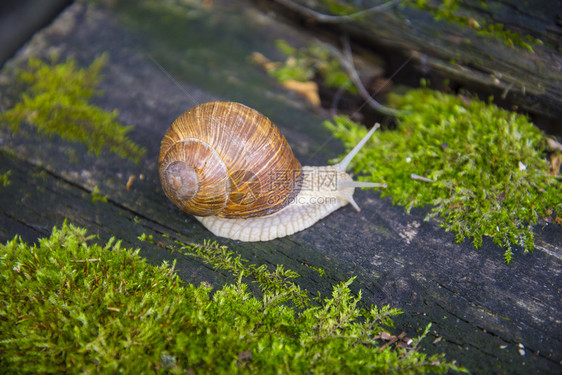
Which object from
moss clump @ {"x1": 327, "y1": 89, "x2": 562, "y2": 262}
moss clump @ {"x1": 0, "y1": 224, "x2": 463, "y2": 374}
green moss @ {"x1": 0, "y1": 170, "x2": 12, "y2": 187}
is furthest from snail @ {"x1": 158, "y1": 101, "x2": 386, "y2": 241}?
green moss @ {"x1": 0, "y1": 170, "x2": 12, "y2": 187}

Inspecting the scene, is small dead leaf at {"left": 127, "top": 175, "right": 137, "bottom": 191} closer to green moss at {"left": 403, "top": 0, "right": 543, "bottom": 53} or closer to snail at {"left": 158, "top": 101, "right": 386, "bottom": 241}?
snail at {"left": 158, "top": 101, "right": 386, "bottom": 241}

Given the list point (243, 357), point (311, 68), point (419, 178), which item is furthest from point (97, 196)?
point (419, 178)

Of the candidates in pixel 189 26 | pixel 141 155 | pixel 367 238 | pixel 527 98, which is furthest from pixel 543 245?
pixel 189 26

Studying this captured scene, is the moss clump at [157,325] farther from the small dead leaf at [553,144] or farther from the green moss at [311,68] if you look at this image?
the green moss at [311,68]

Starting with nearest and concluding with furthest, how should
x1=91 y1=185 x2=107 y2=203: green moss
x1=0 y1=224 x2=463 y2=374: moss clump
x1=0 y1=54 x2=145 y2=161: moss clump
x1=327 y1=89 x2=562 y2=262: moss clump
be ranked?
x1=0 y1=224 x2=463 y2=374: moss clump < x1=327 y1=89 x2=562 y2=262: moss clump < x1=91 y1=185 x2=107 y2=203: green moss < x1=0 y1=54 x2=145 y2=161: moss clump

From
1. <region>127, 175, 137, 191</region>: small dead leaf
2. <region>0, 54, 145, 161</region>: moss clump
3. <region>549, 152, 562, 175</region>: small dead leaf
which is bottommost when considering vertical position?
<region>127, 175, 137, 191</region>: small dead leaf
